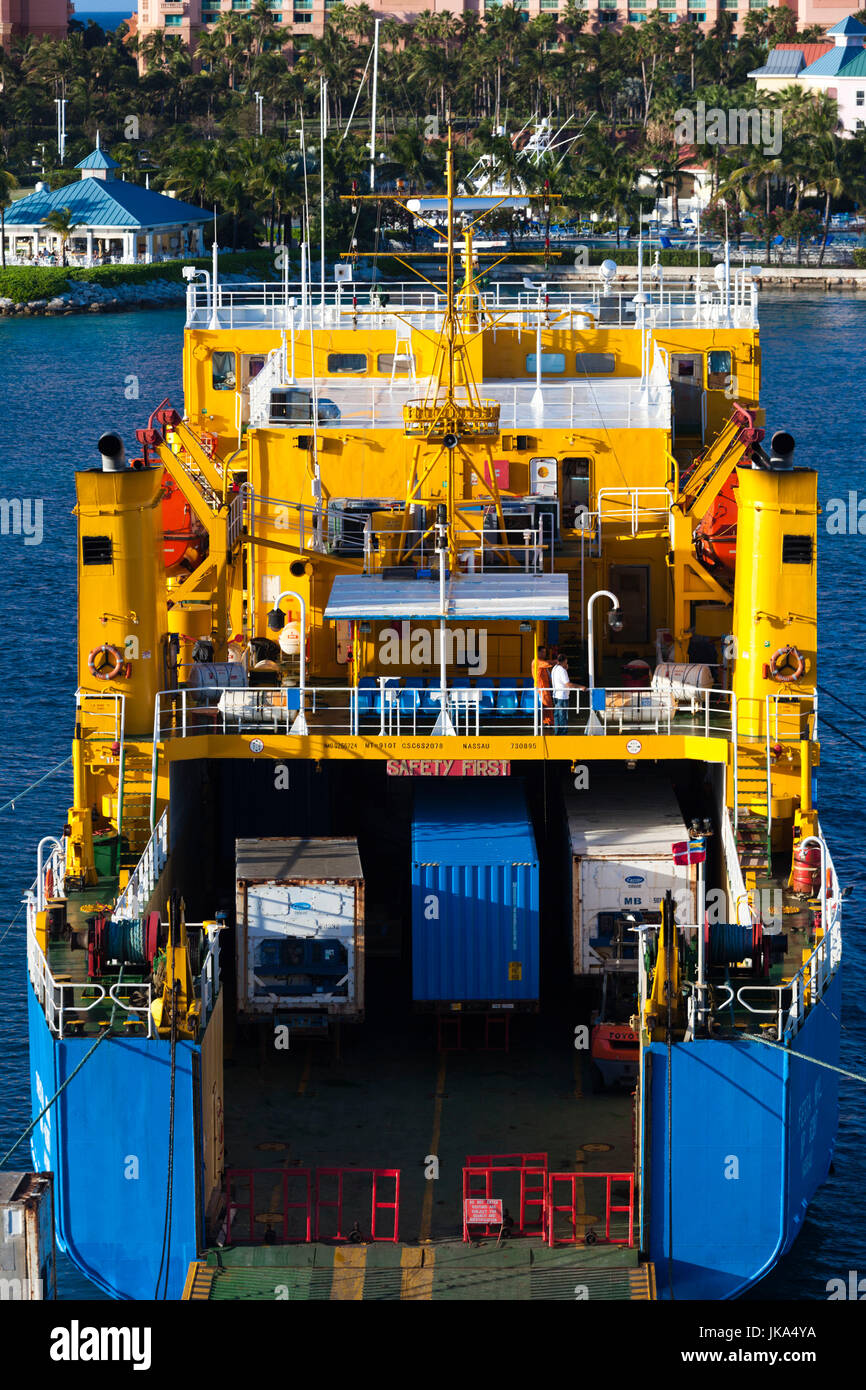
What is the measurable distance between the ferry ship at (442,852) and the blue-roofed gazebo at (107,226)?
123m

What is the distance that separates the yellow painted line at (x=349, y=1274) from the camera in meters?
24.1

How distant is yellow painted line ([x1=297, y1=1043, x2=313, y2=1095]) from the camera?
98.5 feet

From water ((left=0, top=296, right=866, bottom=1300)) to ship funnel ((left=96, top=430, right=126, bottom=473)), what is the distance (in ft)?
32.9

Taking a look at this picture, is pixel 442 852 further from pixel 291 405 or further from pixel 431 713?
pixel 291 405

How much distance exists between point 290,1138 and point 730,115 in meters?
168

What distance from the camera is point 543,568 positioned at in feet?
120

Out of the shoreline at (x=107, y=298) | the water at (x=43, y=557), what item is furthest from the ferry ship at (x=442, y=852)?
the shoreline at (x=107, y=298)

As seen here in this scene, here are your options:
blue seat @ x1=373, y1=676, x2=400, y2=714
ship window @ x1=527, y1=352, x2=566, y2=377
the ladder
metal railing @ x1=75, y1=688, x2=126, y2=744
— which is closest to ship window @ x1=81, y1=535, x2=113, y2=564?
metal railing @ x1=75, y1=688, x2=126, y2=744

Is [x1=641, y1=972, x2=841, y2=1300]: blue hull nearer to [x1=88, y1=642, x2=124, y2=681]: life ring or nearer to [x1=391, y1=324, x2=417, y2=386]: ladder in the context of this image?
[x1=88, y1=642, x2=124, y2=681]: life ring

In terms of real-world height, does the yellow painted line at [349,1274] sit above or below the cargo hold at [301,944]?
below

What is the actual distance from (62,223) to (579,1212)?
466 ft

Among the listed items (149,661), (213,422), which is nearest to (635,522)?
(149,661)

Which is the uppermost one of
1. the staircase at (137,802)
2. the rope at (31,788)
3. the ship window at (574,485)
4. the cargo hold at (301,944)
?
the ship window at (574,485)

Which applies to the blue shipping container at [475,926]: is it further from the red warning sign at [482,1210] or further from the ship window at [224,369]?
the ship window at [224,369]
